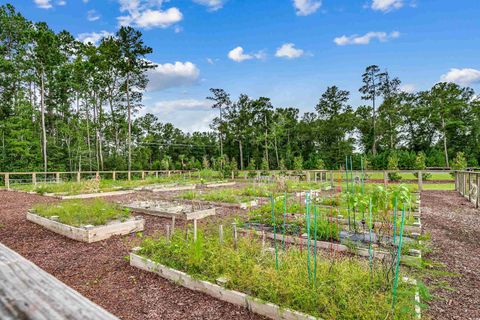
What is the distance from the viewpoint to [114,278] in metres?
3.60

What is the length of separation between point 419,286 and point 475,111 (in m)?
35.1

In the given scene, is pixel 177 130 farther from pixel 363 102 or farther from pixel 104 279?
pixel 104 279

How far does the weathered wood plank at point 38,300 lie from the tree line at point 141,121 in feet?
67.7

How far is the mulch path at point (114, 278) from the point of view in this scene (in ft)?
9.18

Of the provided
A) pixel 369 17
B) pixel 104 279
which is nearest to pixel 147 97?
pixel 369 17

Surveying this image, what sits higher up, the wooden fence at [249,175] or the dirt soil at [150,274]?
the wooden fence at [249,175]

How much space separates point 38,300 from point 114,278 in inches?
134

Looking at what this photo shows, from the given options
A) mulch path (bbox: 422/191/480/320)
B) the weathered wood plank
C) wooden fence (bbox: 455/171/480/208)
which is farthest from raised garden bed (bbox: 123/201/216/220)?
wooden fence (bbox: 455/171/480/208)

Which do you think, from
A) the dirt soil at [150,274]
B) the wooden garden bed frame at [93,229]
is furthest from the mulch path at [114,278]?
the wooden garden bed frame at [93,229]

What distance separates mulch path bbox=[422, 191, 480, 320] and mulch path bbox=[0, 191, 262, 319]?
2035mm

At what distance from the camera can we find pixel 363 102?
32781mm

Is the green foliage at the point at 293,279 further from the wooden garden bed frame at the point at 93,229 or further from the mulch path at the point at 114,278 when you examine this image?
the wooden garden bed frame at the point at 93,229

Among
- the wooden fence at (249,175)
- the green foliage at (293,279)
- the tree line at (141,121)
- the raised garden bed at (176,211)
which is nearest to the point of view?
the green foliage at (293,279)

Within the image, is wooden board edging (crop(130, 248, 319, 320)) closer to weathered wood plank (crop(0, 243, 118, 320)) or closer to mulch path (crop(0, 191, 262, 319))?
mulch path (crop(0, 191, 262, 319))
